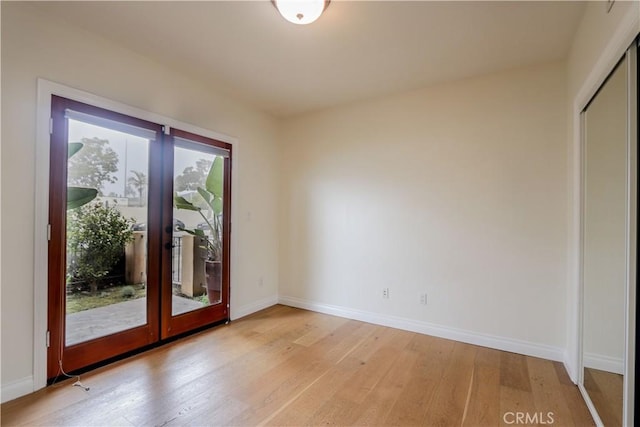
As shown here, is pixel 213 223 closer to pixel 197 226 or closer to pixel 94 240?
pixel 197 226

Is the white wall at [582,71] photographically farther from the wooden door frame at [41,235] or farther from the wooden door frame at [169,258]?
the wooden door frame at [41,235]

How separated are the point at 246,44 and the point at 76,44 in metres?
1.30

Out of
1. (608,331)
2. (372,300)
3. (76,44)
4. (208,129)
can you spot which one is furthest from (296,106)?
(608,331)

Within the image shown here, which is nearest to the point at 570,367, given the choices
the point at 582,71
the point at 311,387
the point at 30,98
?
the point at 311,387

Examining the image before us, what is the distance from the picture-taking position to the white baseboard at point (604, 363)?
160cm

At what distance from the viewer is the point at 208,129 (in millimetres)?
3326

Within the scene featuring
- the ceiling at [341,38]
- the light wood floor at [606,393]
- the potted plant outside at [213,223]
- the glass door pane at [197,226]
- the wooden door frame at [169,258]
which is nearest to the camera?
the light wood floor at [606,393]

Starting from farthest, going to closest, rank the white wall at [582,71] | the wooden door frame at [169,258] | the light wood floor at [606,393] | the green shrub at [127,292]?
the wooden door frame at [169,258] → the green shrub at [127,292] → the light wood floor at [606,393] → the white wall at [582,71]

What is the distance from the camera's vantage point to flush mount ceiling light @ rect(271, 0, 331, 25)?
1.88 m

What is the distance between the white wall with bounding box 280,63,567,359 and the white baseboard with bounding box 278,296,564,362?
0.01m

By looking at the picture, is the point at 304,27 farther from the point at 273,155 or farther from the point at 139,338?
the point at 139,338

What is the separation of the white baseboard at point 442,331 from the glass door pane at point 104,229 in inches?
83.1

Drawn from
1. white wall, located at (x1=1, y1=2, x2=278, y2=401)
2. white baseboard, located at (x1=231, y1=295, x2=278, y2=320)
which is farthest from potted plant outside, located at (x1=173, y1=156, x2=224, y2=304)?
white wall, located at (x1=1, y1=2, x2=278, y2=401)

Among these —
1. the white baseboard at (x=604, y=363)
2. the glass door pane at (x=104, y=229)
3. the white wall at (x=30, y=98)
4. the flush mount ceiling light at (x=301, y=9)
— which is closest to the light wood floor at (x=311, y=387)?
the white baseboard at (x=604, y=363)
